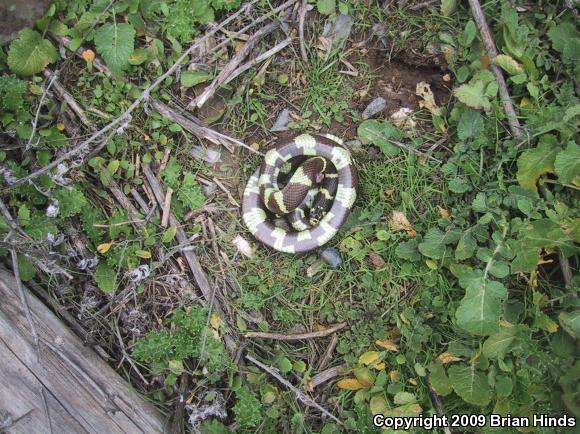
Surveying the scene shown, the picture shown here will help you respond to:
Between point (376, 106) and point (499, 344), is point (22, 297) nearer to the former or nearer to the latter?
point (376, 106)

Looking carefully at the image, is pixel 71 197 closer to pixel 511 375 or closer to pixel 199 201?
pixel 199 201

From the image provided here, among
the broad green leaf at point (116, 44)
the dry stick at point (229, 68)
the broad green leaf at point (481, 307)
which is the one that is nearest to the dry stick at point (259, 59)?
the dry stick at point (229, 68)

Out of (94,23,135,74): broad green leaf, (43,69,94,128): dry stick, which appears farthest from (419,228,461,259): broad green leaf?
(43,69,94,128): dry stick

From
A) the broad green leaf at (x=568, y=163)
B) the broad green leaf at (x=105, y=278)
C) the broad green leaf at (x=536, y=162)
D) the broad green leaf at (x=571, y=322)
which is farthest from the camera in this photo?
the broad green leaf at (x=105, y=278)

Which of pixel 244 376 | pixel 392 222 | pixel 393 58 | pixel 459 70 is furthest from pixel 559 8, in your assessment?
pixel 244 376

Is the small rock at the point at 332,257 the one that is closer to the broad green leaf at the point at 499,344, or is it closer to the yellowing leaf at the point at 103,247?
the broad green leaf at the point at 499,344

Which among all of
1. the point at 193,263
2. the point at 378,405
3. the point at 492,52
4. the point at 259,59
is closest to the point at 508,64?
the point at 492,52

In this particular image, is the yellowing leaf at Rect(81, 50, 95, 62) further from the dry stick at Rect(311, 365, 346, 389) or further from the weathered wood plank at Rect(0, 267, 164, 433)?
the dry stick at Rect(311, 365, 346, 389)
